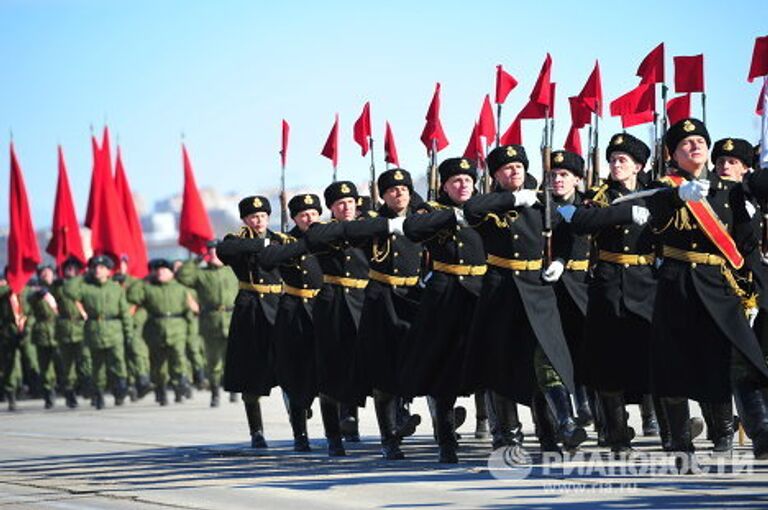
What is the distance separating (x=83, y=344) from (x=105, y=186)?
4071 millimetres

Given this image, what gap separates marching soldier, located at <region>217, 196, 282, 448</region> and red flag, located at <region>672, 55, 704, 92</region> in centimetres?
326

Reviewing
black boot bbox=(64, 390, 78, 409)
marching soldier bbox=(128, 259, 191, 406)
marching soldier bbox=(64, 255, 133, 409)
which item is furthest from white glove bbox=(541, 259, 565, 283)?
black boot bbox=(64, 390, 78, 409)

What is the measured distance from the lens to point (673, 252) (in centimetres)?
1134

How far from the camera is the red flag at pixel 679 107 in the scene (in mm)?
15109

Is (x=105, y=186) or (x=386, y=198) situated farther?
(x=105, y=186)

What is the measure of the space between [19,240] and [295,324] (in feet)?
48.2

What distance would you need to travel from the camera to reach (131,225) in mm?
29594

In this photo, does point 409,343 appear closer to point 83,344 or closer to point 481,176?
point 481,176

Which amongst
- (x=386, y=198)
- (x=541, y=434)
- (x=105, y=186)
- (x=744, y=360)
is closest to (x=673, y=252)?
(x=744, y=360)

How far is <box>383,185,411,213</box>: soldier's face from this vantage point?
535 inches

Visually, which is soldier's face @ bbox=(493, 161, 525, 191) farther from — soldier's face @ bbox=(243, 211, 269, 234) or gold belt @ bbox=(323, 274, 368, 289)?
soldier's face @ bbox=(243, 211, 269, 234)

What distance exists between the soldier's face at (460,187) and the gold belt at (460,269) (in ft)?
1.35

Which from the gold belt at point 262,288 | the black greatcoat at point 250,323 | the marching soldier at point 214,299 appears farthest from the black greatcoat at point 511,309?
the marching soldier at point 214,299

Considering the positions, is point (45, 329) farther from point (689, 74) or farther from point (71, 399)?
point (689, 74)
